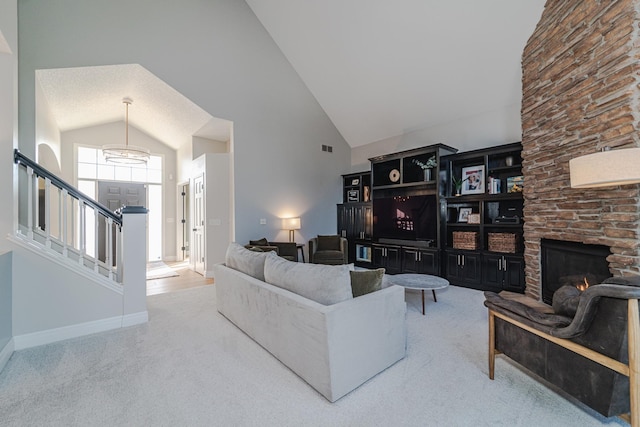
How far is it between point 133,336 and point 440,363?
2868mm

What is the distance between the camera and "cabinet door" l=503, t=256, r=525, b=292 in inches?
156

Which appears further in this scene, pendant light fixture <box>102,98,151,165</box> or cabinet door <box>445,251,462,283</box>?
pendant light fixture <box>102,98,151,165</box>

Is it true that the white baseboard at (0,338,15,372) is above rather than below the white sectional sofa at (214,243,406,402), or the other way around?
below

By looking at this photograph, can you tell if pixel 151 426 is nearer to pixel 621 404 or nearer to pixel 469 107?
pixel 621 404

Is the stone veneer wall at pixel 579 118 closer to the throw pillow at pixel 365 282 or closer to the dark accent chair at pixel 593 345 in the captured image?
the dark accent chair at pixel 593 345

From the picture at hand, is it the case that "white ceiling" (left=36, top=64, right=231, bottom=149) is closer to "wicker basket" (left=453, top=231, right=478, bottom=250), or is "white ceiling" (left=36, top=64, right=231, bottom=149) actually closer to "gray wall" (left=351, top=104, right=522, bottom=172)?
"gray wall" (left=351, top=104, right=522, bottom=172)

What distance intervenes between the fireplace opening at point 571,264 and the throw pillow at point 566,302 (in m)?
0.97

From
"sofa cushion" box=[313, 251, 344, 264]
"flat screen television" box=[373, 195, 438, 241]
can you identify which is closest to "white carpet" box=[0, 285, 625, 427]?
"flat screen television" box=[373, 195, 438, 241]

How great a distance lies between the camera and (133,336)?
2.76 metres

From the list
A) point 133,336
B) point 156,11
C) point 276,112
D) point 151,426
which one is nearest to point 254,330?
point 151,426

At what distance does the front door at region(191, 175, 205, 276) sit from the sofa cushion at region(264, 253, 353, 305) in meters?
3.91

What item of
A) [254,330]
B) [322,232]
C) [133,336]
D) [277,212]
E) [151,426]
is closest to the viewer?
[151,426]

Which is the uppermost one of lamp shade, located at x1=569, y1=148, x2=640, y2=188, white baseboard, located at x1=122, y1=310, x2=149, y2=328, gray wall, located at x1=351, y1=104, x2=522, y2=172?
gray wall, located at x1=351, y1=104, x2=522, y2=172

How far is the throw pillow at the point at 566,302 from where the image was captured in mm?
1661
